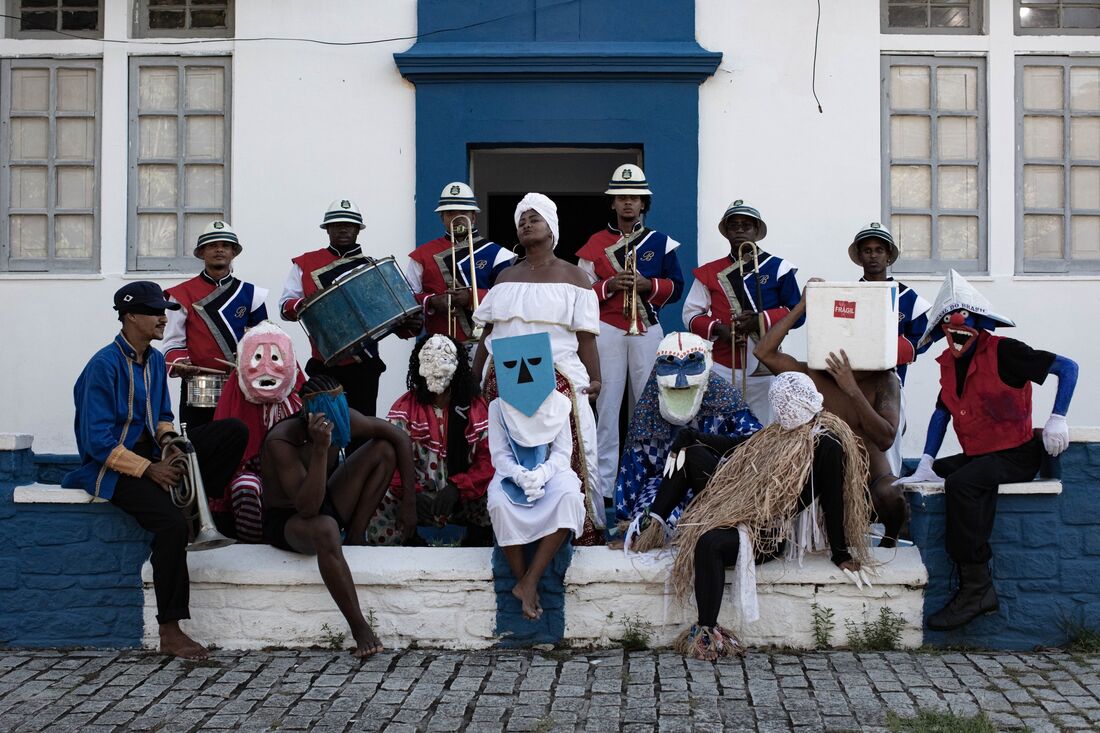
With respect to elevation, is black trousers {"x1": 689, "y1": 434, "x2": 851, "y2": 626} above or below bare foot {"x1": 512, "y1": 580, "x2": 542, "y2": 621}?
above

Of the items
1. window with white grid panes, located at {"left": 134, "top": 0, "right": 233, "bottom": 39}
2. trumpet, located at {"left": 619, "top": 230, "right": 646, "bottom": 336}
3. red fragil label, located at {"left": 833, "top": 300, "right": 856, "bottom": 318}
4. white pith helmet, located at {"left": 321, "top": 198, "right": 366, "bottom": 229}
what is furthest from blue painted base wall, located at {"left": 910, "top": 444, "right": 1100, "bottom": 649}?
window with white grid panes, located at {"left": 134, "top": 0, "right": 233, "bottom": 39}

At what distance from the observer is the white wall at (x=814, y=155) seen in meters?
8.77

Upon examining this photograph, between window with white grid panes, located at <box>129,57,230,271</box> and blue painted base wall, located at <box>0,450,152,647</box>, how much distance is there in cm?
302

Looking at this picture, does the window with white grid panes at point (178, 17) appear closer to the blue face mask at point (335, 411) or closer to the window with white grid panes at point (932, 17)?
the blue face mask at point (335, 411)

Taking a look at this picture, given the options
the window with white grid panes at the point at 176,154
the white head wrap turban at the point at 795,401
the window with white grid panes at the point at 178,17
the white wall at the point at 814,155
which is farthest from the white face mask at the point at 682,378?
the window with white grid panes at the point at 178,17

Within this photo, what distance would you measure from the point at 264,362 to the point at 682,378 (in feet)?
6.88

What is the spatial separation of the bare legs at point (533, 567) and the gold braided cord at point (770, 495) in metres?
0.57

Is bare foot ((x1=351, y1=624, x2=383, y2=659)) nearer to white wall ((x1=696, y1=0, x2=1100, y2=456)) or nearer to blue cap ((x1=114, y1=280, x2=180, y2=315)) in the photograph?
blue cap ((x1=114, y1=280, x2=180, y2=315))

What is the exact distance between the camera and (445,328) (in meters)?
7.64

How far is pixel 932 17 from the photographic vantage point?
355 inches

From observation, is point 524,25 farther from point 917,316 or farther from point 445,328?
point 917,316

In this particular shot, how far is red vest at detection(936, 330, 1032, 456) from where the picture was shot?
629cm

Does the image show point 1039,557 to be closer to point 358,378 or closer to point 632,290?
point 632,290

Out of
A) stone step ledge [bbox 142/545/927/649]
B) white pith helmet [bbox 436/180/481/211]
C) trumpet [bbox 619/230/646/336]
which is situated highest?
white pith helmet [bbox 436/180/481/211]
